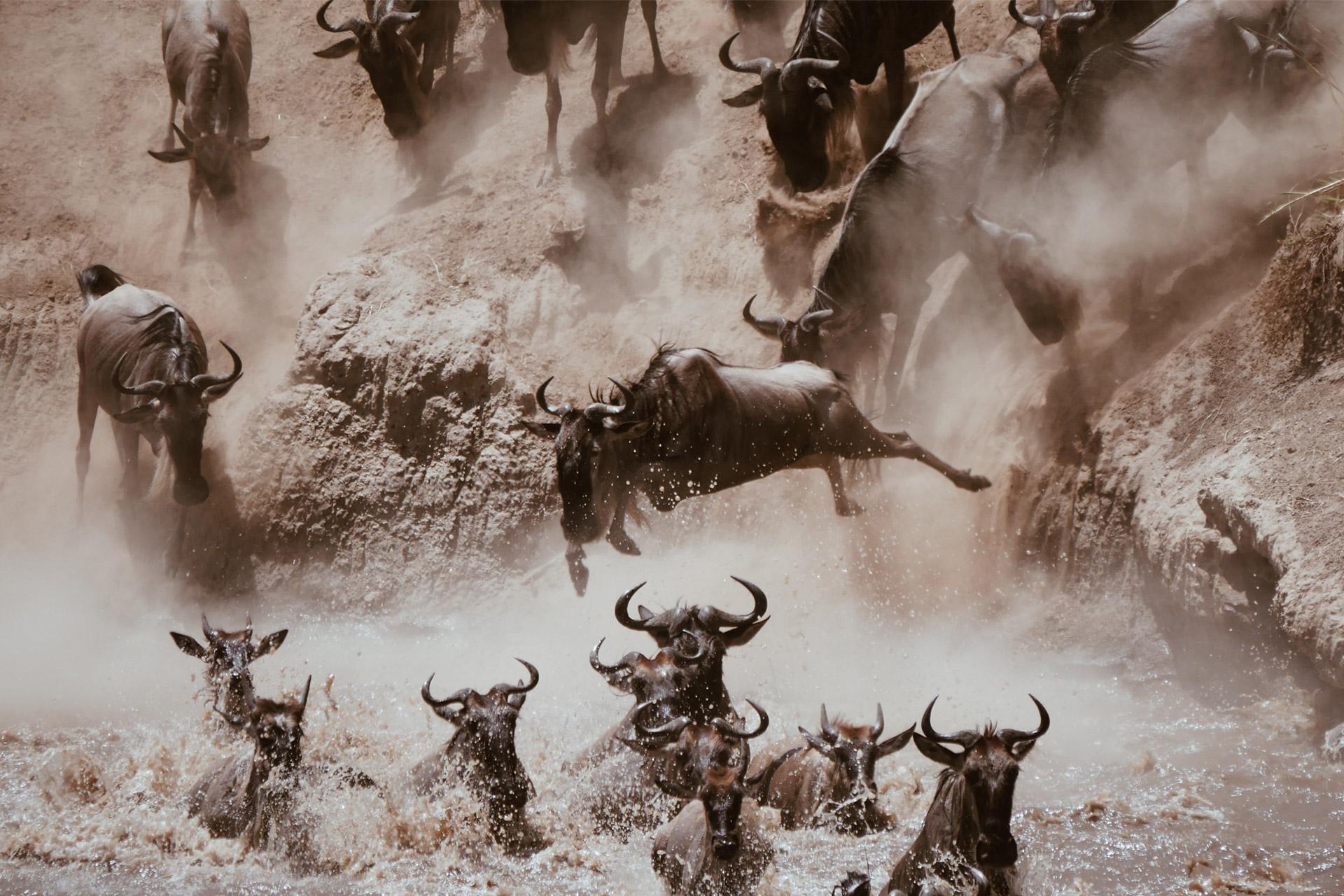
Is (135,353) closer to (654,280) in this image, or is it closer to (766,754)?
(654,280)

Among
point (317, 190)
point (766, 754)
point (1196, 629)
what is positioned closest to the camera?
point (766, 754)

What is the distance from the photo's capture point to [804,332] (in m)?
9.98

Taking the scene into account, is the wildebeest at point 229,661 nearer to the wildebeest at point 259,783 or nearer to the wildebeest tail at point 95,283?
the wildebeest at point 259,783

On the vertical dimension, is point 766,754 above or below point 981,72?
below

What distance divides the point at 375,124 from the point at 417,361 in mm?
5313

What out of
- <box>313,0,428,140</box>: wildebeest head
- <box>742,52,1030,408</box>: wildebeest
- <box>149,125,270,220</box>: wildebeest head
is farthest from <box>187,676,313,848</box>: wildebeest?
<box>149,125,270,220</box>: wildebeest head

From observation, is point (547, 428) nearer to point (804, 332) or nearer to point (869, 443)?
point (869, 443)

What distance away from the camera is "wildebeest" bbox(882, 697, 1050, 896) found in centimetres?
526

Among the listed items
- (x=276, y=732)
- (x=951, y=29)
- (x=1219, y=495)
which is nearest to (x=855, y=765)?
(x=1219, y=495)

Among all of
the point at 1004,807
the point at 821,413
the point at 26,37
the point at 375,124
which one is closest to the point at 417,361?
the point at 821,413

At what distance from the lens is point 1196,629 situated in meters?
8.13

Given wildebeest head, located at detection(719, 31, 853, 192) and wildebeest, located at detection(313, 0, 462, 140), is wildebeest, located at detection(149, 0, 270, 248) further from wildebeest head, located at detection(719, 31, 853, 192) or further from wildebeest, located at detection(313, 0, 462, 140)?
wildebeest head, located at detection(719, 31, 853, 192)

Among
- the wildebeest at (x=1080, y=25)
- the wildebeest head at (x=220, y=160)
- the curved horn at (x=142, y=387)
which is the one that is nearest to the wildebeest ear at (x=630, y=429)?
the wildebeest at (x=1080, y=25)

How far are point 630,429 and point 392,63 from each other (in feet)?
26.0
